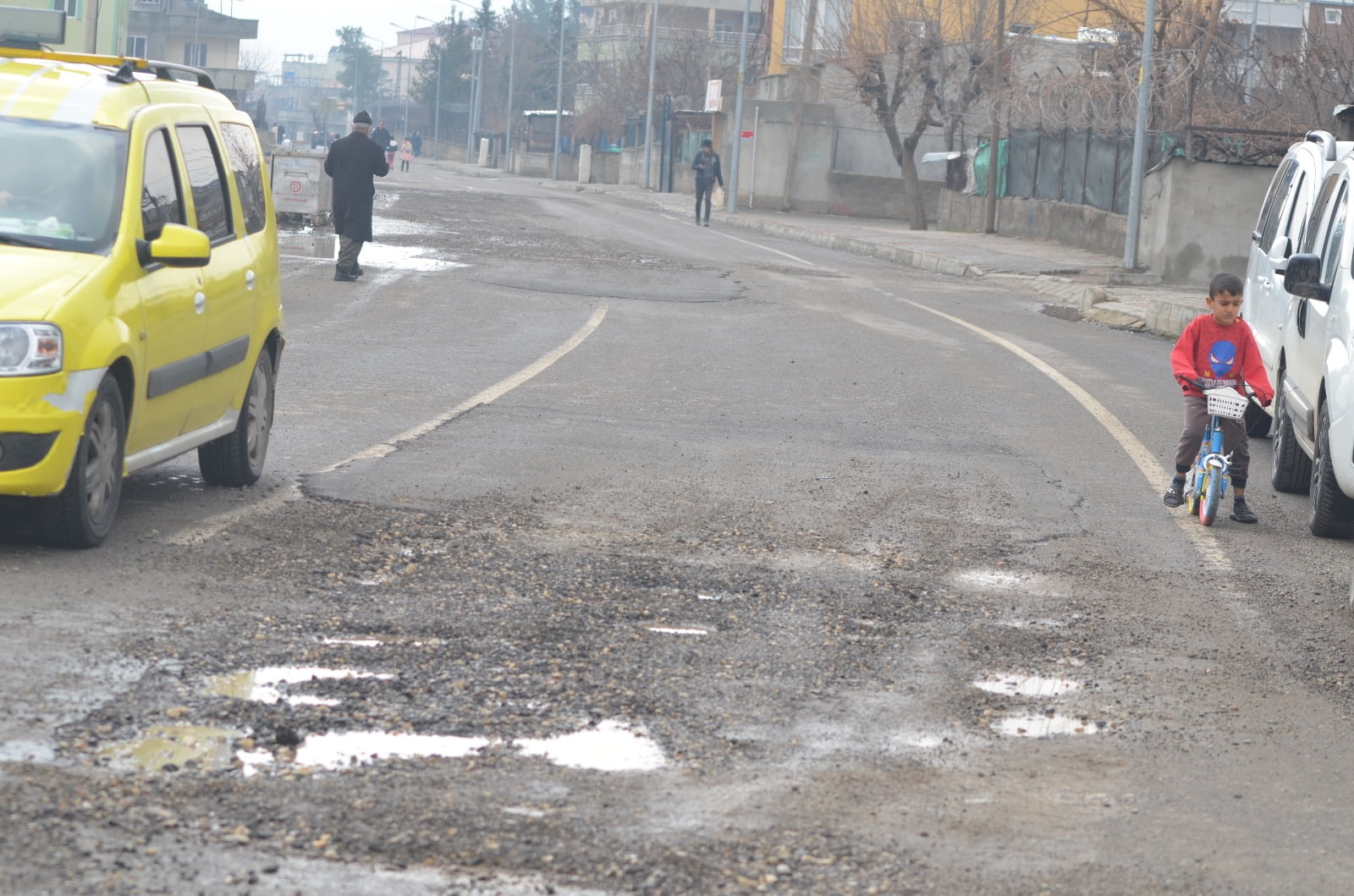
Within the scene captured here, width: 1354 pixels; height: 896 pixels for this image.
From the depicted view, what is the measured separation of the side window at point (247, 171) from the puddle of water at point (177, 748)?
4.25m

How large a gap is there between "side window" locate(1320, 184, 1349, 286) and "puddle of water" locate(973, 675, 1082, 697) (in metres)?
4.95

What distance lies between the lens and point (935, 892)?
3736 millimetres

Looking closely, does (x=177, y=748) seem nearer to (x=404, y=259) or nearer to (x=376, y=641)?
(x=376, y=641)

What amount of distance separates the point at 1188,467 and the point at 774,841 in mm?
5895

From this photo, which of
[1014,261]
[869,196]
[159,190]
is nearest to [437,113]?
[869,196]

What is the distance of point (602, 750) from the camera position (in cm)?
455

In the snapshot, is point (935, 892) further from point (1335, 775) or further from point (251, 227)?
point (251, 227)

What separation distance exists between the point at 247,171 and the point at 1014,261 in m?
24.2

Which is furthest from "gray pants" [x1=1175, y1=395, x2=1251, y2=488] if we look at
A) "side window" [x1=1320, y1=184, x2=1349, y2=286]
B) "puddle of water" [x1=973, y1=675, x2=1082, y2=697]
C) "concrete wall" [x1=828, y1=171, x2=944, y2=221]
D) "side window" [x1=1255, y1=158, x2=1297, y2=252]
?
"concrete wall" [x1=828, y1=171, x2=944, y2=221]

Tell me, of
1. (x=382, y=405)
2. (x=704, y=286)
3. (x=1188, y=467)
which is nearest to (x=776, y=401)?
(x=382, y=405)

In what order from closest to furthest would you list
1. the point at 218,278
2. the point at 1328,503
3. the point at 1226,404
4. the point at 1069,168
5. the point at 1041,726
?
the point at 1041,726 → the point at 218,278 → the point at 1328,503 → the point at 1226,404 → the point at 1069,168

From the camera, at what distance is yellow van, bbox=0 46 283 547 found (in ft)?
20.2

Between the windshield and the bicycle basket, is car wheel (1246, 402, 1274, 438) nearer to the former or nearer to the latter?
the bicycle basket

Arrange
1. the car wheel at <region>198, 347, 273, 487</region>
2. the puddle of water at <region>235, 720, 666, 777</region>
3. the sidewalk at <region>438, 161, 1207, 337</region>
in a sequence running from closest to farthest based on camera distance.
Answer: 1. the puddle of water at <region>235, 720, 666, 777</region>
2. the car wheel at <region>198, 347, 273, 487</region>
3. the sidewalk at <region>438, 161, 1207, 337</region>
